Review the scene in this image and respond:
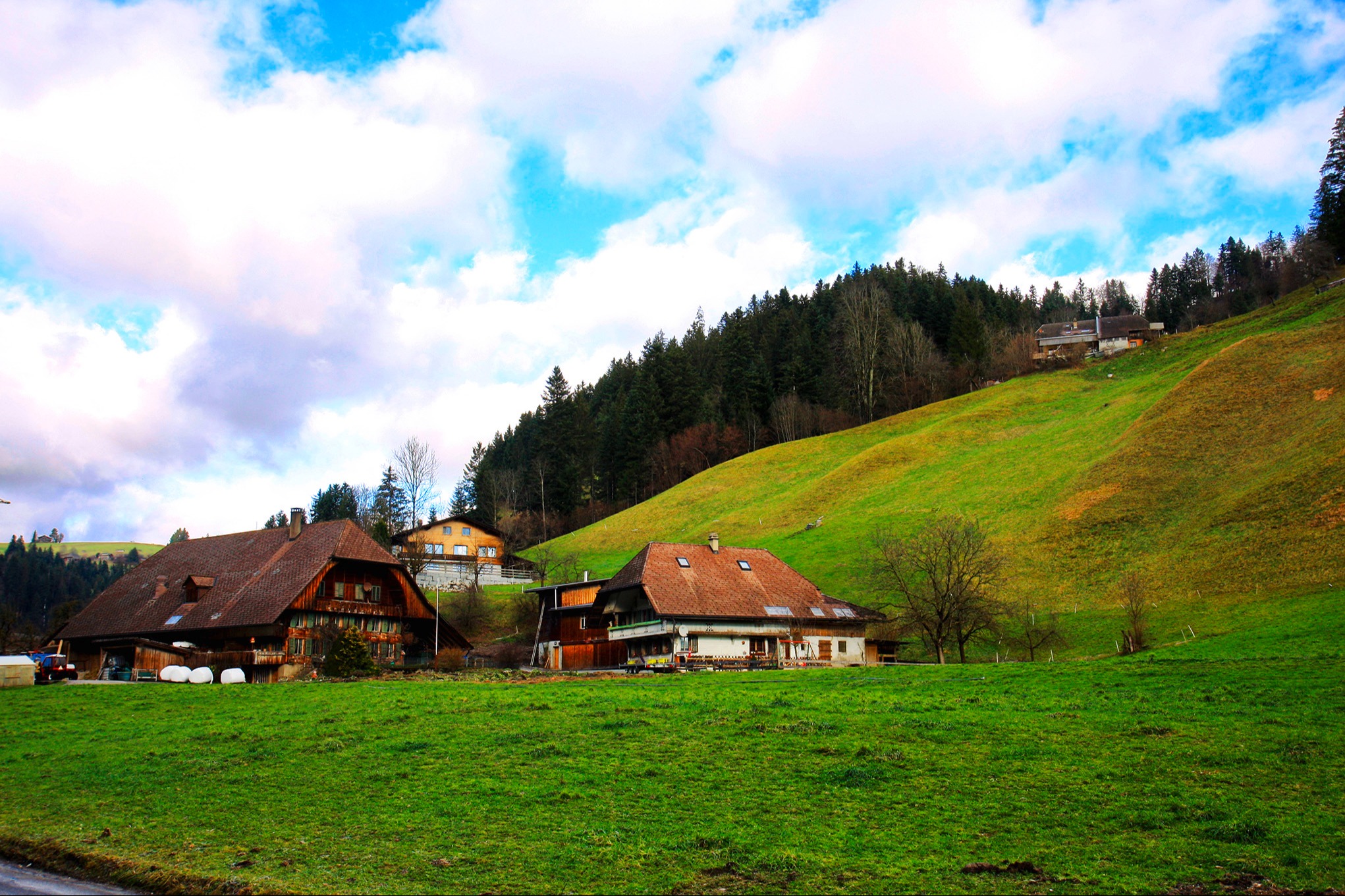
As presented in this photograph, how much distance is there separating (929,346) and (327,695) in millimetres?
109699

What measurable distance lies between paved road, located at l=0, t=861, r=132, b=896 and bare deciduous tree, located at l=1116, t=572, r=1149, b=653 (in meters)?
39.2

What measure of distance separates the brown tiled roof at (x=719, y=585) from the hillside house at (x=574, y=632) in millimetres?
3127

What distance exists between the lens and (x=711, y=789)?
1552cm

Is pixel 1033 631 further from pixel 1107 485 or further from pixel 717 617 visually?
pixel 1107 485

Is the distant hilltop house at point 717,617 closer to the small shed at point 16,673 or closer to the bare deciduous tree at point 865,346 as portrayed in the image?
the small shed at point 16,673

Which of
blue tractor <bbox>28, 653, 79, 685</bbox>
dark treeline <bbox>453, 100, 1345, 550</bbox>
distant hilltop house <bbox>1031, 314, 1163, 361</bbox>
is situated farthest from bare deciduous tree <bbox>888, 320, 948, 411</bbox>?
blue tractor <bbox>28, 653, 79, 685</bbox>

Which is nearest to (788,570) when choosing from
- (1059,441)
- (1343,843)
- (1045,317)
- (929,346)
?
(1059,441)

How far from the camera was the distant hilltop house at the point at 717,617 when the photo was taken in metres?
50.9

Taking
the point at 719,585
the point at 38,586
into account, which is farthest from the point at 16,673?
the point at 38,586

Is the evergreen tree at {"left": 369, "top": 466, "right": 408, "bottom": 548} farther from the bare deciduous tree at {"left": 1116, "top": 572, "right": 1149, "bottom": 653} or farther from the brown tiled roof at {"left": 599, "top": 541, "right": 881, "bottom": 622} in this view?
the bare deciduous tree at {"left": 1116, "top": 572, "right": 1149, "bottom": 653}

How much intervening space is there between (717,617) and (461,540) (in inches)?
1821

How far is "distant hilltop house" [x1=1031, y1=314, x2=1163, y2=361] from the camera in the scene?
123 meters

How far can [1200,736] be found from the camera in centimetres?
1816

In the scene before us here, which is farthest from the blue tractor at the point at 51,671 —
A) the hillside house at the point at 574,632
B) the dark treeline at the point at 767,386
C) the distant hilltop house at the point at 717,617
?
the dark treeline at the point at 767,386
